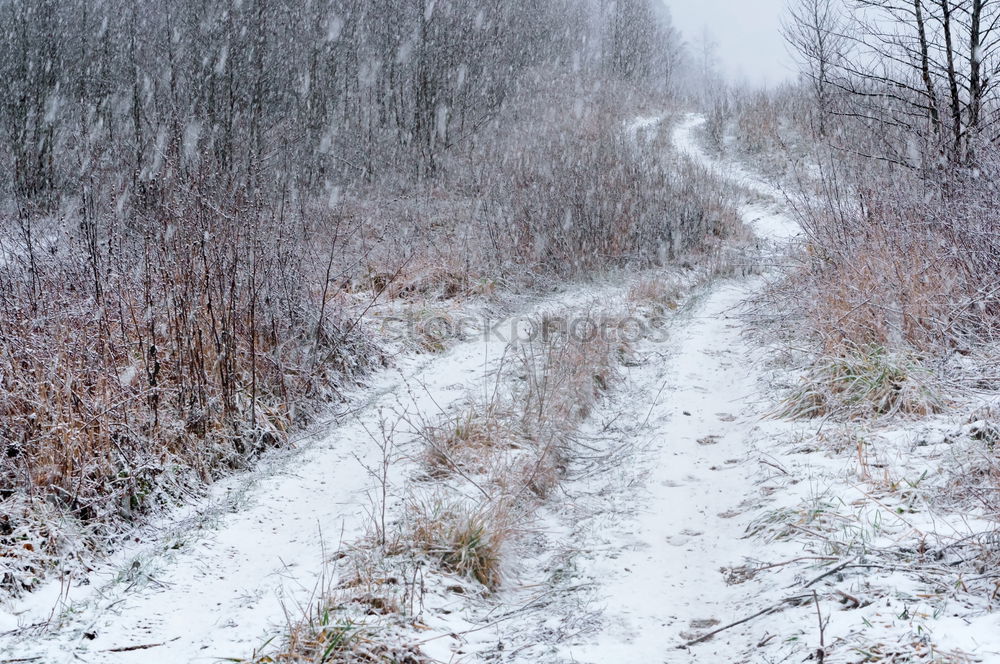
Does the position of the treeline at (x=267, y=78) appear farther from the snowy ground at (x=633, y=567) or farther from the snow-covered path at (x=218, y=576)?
the snowy ground at (x=633, y=567)

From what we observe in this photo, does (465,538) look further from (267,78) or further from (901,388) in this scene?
(267,78)

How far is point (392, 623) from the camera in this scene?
2912 mm

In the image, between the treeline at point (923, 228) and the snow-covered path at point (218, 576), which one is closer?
the snow-covered path at point (218, 576)

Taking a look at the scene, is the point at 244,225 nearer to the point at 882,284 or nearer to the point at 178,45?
the point at 882,284

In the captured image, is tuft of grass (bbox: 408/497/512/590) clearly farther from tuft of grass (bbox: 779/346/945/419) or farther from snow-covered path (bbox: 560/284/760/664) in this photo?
tuft of grass (bbox: 779/346/945/419)

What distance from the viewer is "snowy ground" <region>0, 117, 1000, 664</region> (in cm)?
273

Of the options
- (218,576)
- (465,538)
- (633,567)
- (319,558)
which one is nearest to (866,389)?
(633,567)

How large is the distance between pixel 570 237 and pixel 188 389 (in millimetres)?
8499

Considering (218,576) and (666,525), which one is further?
(666,525)

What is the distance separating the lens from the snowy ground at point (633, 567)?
8.96 feet

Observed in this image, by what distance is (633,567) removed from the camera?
3555 mm

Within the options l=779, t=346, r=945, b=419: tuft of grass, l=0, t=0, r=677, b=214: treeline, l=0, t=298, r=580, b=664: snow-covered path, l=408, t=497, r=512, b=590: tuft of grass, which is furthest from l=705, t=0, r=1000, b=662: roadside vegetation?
l=0, t=0, r=677, b=214: treeline

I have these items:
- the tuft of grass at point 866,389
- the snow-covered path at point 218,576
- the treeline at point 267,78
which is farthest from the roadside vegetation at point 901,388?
the treeline at point 267,78

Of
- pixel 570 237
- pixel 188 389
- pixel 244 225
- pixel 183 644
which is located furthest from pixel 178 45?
pixel 183 644
